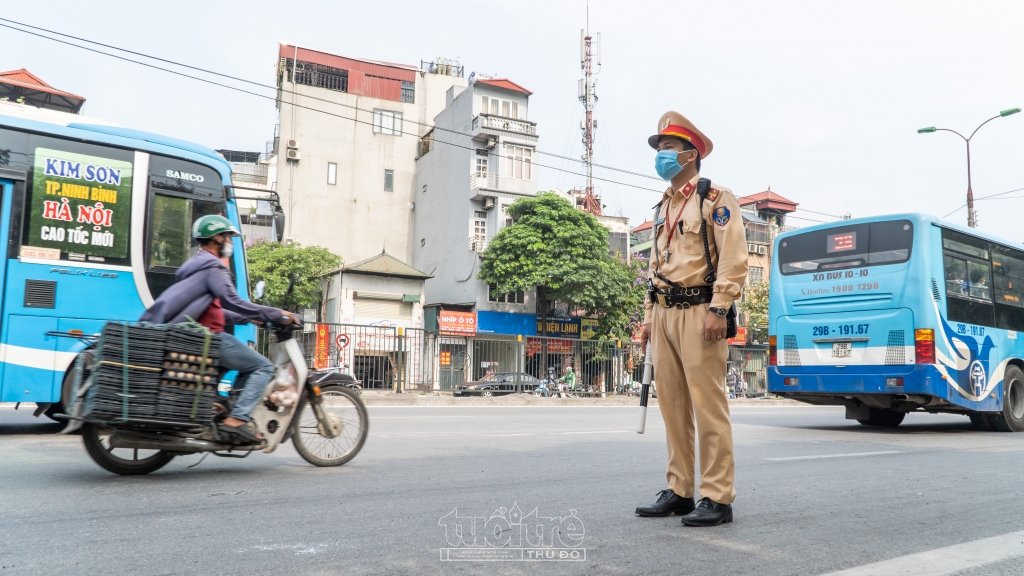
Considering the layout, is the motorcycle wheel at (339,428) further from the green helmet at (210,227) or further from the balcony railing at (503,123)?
the balcony railing at (503,123)

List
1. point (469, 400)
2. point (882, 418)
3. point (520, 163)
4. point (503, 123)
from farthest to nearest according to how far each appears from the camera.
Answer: point (520, 163)
point (503, 123)
point (469, 400)
point (882, 418)

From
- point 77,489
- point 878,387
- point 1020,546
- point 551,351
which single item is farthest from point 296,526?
point 551,351

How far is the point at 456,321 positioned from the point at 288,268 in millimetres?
8625

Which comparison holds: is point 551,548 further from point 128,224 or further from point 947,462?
point 128,224

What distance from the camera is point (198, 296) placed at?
5.12 meters

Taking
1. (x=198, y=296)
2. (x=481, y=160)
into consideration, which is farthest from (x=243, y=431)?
(x=481, y=160)

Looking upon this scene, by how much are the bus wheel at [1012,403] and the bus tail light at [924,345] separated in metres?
2.49

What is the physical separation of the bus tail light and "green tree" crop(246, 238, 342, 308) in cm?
2967

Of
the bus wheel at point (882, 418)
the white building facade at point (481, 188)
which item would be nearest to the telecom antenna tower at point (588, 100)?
the white building facade at point (481, 188)

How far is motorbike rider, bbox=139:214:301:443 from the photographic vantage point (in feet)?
16.7

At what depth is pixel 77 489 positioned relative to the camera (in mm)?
4629

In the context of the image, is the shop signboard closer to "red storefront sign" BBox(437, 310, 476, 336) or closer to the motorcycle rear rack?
"red storefront sign" BBox(437, 310, 476, 336)

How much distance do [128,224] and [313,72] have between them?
134 feet

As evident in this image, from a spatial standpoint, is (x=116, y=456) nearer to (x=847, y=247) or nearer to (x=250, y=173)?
(x=847, y=247)
